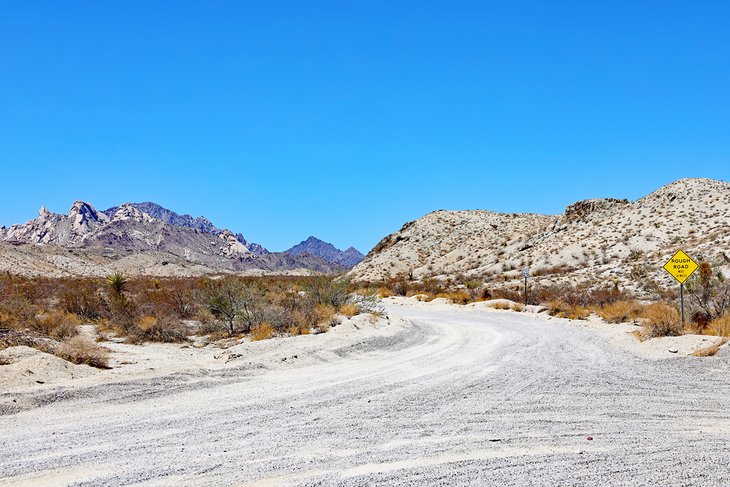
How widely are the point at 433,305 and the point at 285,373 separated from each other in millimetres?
26379

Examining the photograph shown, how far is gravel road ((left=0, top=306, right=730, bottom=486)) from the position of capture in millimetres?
6000

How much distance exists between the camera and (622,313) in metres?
24.4

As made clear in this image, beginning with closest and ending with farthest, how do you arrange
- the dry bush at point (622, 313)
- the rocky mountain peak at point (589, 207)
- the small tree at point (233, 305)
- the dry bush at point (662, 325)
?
the dry bush at point (662, 325) < the small tree at point (233, 305) < the dry bush at point (622, 313) < the rocky mountain peak at point (589, 207)

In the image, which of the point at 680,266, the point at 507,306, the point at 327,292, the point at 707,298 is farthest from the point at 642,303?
the point at 327,292

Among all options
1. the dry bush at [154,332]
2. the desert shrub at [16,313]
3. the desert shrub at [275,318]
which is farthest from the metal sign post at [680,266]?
the desert shrub at [16,313]

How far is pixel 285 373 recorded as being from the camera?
12.8 metres

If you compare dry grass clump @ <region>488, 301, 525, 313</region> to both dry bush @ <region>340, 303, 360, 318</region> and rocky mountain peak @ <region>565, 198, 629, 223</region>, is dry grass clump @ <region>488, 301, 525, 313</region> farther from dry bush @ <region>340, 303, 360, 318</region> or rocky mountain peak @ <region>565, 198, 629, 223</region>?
rocky mountain peak @ <region>565, 198, 629, 223</region>

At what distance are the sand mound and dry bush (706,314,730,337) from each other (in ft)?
55.0

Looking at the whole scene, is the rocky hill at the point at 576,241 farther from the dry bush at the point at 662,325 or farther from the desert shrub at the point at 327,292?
the desert shrub at the point at 327,292

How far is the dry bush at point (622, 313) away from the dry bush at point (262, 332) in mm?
14580

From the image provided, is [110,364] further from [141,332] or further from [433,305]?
[433,305]

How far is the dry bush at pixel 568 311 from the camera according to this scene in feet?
Answer: 88.7

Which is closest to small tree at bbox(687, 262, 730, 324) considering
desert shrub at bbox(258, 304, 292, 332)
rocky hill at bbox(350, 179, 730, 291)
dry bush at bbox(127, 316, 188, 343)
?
desert shrub at bbox(258, 304, 292, 332)

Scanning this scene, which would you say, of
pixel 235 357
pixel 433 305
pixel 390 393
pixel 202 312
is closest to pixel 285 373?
pixel 235 357
